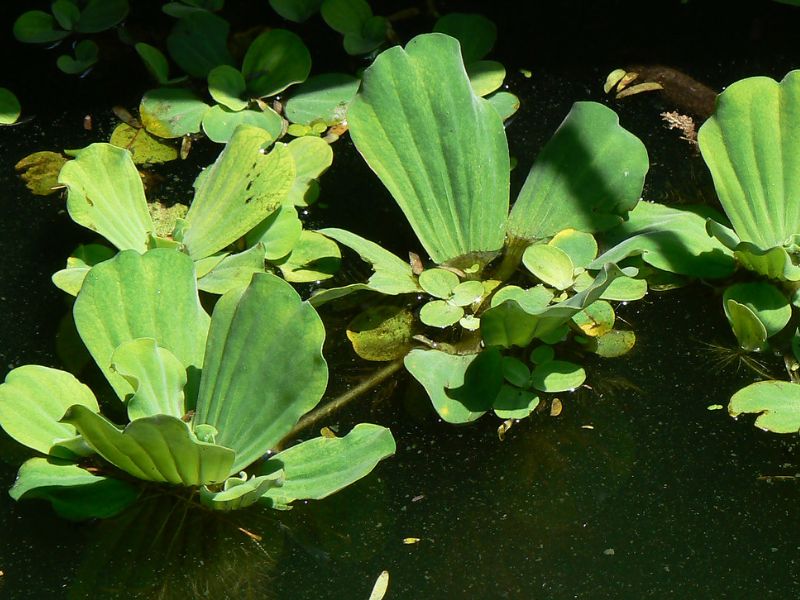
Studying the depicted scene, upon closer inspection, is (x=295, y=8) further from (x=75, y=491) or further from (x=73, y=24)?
(x=75, y=491)

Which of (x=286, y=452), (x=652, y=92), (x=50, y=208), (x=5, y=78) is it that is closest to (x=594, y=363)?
(x=286, y=452)

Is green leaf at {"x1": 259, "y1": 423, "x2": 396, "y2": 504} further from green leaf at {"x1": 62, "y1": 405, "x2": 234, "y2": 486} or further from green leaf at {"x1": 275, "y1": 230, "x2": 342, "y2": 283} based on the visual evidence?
green leaf at {"x1": 275, "y1": 230, "x2": 342, "y2": 283}

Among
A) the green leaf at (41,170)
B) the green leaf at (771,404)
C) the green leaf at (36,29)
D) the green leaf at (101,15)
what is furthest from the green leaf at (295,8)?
the green leaf at (771,404)

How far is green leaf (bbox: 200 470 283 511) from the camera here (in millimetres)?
1353

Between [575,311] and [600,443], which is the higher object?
[575,311]

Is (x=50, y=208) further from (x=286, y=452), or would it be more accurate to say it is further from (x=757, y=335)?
(x=757, y=335)

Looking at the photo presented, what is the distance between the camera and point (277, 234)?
1.73m

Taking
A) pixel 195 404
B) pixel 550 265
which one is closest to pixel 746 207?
pixel 550 265

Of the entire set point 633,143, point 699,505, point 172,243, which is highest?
point 633,143

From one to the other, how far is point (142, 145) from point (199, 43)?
0.23 metres

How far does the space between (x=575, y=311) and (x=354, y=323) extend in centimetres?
34

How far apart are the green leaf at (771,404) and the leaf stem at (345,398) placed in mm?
467

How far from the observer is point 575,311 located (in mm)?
1492

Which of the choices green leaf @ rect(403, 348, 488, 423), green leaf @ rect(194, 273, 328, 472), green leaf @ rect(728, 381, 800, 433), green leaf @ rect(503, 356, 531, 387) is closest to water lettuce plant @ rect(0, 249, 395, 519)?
green leaf @ rect(194, 273, 328, 472)
